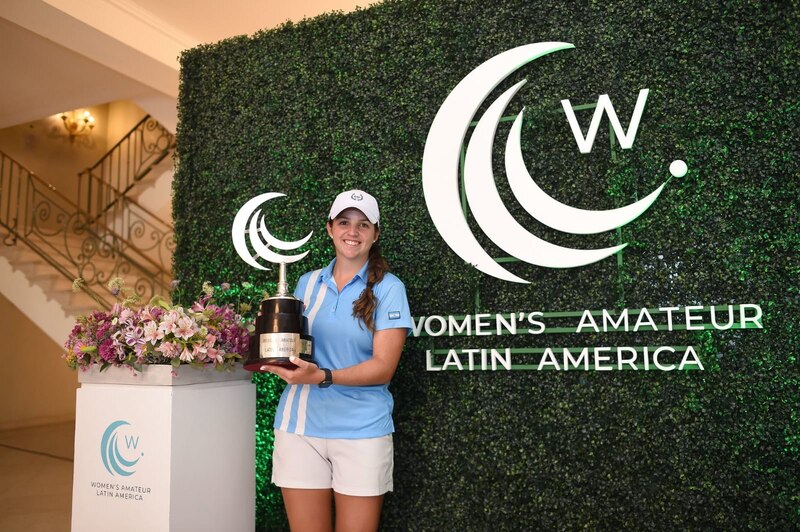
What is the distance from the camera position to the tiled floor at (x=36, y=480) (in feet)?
13.1

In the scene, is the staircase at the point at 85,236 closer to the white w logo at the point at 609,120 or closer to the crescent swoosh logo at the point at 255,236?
the crescent swoosh logo at the point at 255,236

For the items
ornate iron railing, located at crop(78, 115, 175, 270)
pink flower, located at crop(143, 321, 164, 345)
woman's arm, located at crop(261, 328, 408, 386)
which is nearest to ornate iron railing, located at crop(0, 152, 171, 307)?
ornate iron railing, located at crop(78, 115, 175, 270)

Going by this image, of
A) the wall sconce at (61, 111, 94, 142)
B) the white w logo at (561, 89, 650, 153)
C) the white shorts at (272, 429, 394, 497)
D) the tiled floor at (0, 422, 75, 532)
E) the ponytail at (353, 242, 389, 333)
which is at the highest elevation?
the wall sconce at (61, 111, 94, 142)

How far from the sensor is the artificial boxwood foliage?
2.57m

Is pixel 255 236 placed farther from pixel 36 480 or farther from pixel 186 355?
pixel 36 480

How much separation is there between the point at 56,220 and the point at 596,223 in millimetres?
Result: 8195

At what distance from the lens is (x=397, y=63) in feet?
10.6

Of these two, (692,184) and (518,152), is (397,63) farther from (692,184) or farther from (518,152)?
(692,184)

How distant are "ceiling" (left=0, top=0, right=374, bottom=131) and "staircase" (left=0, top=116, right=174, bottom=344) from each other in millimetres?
1407

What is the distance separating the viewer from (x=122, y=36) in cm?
485

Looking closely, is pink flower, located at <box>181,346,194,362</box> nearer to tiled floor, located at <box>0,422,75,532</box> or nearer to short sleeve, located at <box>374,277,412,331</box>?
short sleeve, located at <box>374,277,412,331</box>

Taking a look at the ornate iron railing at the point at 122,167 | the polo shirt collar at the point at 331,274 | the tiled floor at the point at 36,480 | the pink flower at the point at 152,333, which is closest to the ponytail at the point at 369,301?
the polo shirt collar at the point at 331,274

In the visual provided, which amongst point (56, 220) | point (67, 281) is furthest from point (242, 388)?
point (56, 220)

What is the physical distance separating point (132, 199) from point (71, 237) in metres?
0.91
